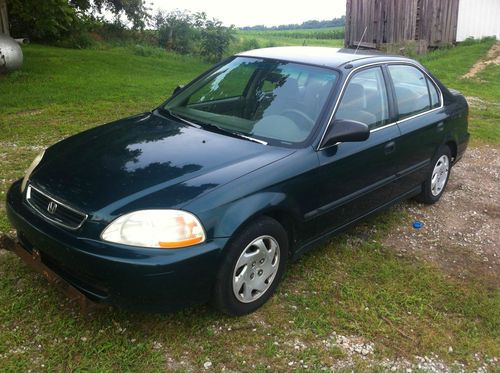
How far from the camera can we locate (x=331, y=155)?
12.4 ft

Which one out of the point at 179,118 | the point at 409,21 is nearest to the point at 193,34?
the point at 409,21

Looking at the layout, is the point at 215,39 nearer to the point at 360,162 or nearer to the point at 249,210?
the point at 360,162

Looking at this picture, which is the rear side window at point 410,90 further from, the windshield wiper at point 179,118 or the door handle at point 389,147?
the windshield wiper at point 179,118

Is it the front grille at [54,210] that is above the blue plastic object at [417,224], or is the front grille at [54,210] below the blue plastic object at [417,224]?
above

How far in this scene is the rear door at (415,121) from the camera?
462 centimetres

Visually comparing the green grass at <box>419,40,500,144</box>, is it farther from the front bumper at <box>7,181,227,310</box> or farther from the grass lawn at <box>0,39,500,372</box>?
the front bumper at <box>7,181,227,310</box>

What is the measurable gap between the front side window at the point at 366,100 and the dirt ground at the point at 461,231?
46.1 inches

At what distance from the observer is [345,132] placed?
12.0 feet

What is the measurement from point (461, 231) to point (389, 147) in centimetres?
135

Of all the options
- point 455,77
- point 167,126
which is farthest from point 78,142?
point 455,77

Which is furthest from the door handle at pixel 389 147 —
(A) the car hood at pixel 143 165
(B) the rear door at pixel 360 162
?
(A) the car hood at pixel 143 165

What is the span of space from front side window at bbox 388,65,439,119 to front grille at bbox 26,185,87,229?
2.95m

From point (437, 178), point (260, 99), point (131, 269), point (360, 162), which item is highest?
point (260, 99)

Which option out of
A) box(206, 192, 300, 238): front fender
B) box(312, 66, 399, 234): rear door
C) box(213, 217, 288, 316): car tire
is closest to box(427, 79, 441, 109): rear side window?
box(312, 66, 399, 234): rear door
